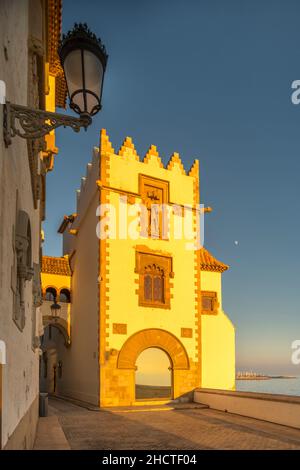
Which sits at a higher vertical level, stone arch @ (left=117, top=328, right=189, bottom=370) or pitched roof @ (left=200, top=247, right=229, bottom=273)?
pitched roof @ (left=200, top=247, right=229, bottom=273)

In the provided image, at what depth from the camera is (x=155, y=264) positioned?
20.1 meters

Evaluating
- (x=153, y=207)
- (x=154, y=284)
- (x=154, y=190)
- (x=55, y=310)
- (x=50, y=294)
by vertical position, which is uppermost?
(x=154, y=190)

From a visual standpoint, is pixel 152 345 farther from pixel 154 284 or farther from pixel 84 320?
pixel 84 320

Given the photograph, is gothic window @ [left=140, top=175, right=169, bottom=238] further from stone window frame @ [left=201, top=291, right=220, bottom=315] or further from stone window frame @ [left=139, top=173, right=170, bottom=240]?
stone window frame @ [left=201, top=291, right=220, bottom=315]

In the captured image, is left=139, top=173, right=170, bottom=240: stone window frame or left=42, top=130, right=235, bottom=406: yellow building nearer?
left=42, top=130, right=235, bottom=406: yellow building

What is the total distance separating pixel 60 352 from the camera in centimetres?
2622

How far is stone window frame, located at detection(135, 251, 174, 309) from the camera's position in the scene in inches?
768

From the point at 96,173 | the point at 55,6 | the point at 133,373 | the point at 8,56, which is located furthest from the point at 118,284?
the point at 8,56

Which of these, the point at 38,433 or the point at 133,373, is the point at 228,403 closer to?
the point at 133,373

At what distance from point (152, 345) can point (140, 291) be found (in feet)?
8.46

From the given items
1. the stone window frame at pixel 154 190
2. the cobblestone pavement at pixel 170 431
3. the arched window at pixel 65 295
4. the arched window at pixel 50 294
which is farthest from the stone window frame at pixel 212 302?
the arched window at pixel 50 294

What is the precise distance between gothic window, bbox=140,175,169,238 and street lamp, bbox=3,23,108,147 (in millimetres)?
16242

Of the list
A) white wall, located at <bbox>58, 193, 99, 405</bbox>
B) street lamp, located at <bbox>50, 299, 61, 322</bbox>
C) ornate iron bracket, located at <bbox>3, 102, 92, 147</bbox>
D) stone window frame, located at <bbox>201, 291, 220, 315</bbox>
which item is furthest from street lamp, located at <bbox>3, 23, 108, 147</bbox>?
street lamp, located at <bbox>50, 299, 61, 322</bbox>

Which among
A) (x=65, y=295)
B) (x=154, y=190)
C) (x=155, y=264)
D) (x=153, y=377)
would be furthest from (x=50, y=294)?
(x=154, y=190)
